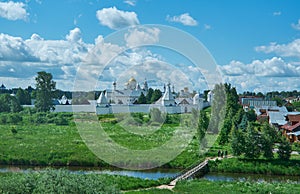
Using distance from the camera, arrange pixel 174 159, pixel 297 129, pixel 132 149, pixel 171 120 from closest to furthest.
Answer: pixel 174 159, pixel 132 149, pixel 297 129, pixel 171 120

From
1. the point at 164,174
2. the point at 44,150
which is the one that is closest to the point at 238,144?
the point at 164,174

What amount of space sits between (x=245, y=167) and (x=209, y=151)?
492 centimetres

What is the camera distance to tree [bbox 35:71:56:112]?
2486 inches

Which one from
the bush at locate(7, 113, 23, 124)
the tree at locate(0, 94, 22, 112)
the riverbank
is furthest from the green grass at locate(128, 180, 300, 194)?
the tree at locate(0, 94, 22, 112)

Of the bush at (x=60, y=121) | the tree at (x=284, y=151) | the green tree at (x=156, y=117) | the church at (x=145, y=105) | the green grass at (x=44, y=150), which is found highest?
the church at (x=145, y=105)

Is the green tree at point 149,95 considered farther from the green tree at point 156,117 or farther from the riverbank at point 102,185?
the riverbank at point 102,185

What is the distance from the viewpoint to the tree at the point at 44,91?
207 ft

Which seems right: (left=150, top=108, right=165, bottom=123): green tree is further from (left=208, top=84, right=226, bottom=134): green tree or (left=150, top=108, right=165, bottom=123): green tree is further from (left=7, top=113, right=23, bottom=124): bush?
(left=7, top=113, right=23, bottom=124): bush

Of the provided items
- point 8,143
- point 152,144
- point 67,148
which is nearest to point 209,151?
point 152,144

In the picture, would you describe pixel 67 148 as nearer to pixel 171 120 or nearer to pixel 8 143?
pixel 8 143

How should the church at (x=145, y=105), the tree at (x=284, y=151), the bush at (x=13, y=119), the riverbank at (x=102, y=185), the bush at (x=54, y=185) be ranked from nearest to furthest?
the bush at (x=54, y=185), the riverbank at (x=102, y=185), the tree at (x=284, y=151), the bush at (x=13, y=119), the church at (x=145, y=105)

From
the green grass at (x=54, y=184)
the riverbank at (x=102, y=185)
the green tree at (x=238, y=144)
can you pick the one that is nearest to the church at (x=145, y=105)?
the green tree at (x=238, y=144)

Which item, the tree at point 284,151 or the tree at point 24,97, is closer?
the tree at point 284,151

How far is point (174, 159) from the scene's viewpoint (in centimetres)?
2773
